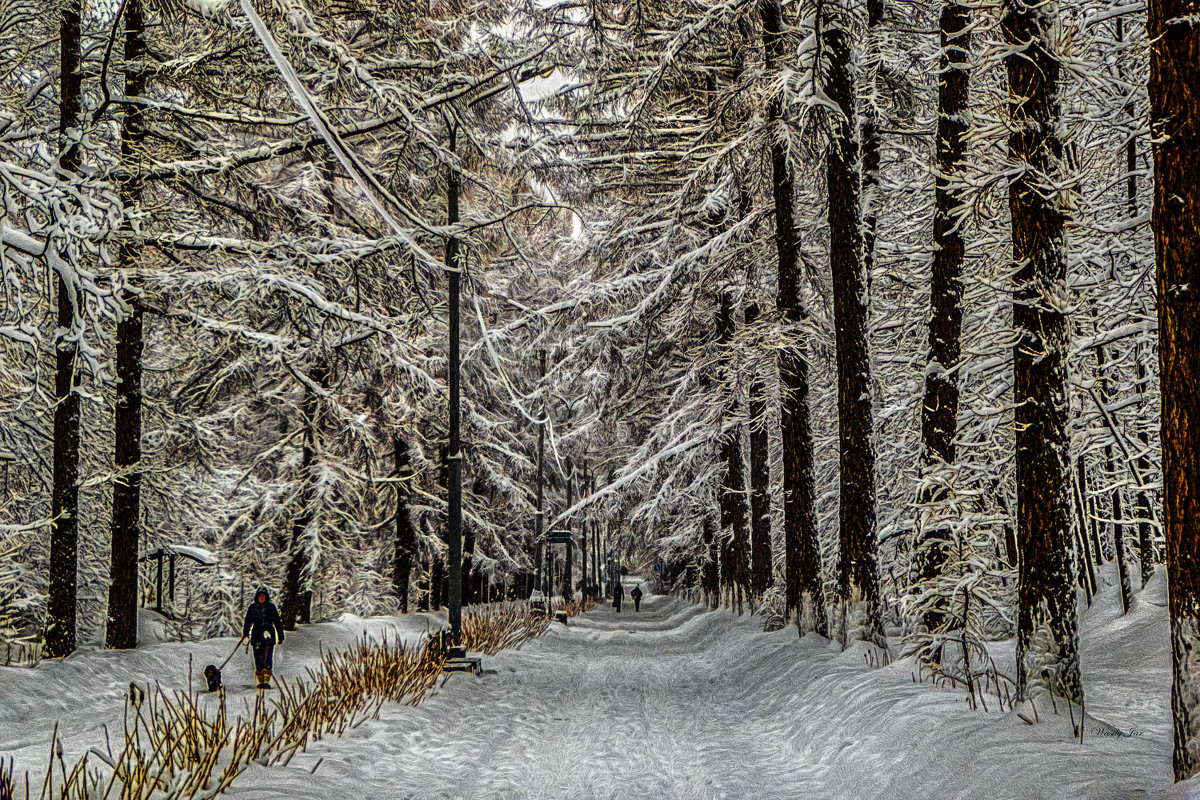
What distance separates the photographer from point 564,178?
1864 cm

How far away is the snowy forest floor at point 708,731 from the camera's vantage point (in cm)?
639

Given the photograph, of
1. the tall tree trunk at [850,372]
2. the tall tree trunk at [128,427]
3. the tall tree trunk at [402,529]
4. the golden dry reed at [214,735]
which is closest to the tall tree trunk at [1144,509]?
the tall tree trunk at [850,372]

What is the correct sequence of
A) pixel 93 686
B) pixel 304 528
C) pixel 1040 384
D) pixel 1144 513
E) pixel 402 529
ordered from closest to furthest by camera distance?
pixel 1040 384, pixel 93 686, pixel 1144 513, pixel 304 528, pixel 402 529

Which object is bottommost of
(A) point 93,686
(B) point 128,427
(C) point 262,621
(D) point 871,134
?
(A) point 93,686

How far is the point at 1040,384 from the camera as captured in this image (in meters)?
7.64

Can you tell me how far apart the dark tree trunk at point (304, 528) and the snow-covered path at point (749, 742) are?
6.74 metres

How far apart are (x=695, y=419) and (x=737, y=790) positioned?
47.4ft

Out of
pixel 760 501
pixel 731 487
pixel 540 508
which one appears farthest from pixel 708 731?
pixel 540 508

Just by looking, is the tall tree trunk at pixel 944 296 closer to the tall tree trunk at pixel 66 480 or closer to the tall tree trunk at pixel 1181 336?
the tall tree trunk at pixel 1181 336

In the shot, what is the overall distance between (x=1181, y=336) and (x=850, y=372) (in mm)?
8792

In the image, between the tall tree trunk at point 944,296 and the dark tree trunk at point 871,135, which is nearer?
the tall tree trunk at point 944,296

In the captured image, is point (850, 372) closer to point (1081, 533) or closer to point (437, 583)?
point (1081, 533)

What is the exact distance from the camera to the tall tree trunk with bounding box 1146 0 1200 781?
4957mm

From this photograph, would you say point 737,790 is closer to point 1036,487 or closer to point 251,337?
point 1036,487
